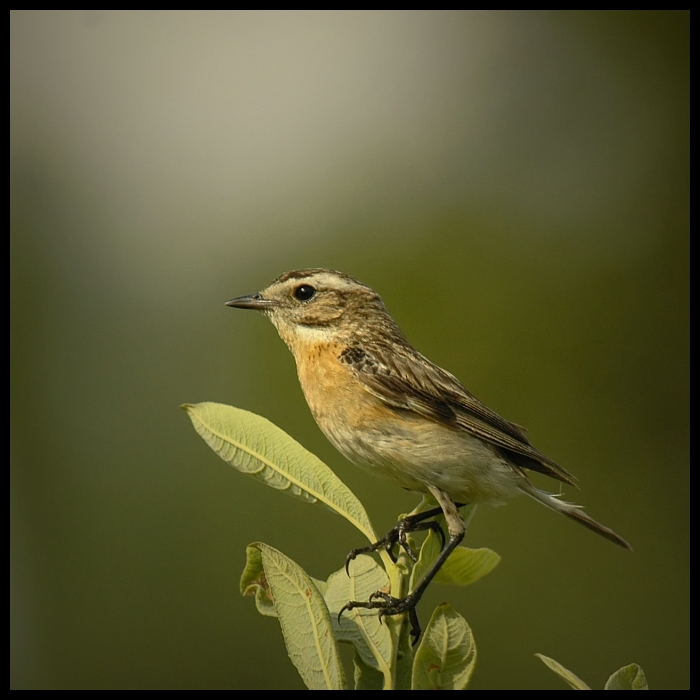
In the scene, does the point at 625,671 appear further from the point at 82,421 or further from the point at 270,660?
the point at 82,421

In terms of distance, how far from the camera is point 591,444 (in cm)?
826

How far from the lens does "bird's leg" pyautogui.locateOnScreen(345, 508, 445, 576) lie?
3.42m

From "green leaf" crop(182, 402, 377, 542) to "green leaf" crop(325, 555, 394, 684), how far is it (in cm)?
24

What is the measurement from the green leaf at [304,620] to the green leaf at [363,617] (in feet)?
0.70

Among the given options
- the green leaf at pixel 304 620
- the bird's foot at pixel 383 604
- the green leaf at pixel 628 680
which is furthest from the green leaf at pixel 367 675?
the green leaf at pixel 628 680

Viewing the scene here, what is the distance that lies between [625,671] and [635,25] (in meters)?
9.51

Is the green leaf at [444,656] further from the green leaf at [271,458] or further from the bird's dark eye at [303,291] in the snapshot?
the bird's dark eye at [303,291]

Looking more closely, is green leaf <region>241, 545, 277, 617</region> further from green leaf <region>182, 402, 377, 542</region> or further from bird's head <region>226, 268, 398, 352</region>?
bird's head <region>226, 268, 398, 352</region>

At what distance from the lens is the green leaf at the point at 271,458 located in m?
3.00

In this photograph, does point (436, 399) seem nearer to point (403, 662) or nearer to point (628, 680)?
point (403, 662)

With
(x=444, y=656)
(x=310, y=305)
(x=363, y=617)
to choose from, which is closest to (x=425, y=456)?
(x=310, y=305)

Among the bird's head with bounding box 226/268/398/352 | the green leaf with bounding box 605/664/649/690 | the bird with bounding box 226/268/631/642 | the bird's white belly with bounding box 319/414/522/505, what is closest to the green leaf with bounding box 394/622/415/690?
the green leaf with bounding box 605/664/649/690

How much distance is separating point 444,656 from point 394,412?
1.69 meters

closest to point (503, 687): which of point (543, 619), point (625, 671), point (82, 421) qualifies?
point (543, 619)
